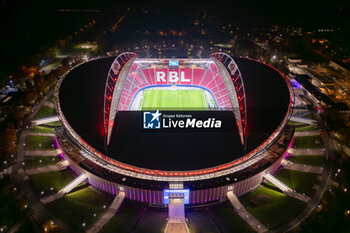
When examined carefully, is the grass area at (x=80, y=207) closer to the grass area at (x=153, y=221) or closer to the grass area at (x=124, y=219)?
the grass area at (x=124, y=219)

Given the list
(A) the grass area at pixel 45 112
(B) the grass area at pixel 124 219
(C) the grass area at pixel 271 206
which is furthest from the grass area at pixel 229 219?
(A) the grass area at pixel 45 112

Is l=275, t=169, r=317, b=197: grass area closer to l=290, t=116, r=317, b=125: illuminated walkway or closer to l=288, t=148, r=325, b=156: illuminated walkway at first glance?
→ l=288, t=148, r=325, b=156: illuminated walkway

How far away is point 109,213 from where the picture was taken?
1081 inches

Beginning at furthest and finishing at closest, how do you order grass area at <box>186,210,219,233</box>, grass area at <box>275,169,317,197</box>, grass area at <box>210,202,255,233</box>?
grass area at <box>275,169,317,197</box> < grass area at <box>210,202,255,233</box> < grass area at <box>186,210,219,233</box>

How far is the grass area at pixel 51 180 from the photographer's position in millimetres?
30808

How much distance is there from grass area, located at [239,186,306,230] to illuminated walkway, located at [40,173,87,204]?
771 inches

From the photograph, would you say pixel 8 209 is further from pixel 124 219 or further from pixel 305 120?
pixel 305 120

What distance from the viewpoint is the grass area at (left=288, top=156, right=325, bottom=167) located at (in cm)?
3503

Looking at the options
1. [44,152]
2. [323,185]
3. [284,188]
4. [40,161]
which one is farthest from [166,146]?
[323,185]

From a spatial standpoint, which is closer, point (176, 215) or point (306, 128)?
point (176, 215)

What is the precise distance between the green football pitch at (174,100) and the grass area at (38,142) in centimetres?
1695

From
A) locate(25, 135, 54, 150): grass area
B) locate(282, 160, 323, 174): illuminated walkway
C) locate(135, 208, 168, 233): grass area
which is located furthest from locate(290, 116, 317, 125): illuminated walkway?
locate(25, 135, 54, 150): grass area

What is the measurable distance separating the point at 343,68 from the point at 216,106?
36.2 meters

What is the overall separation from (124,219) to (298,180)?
22174 millimetres
